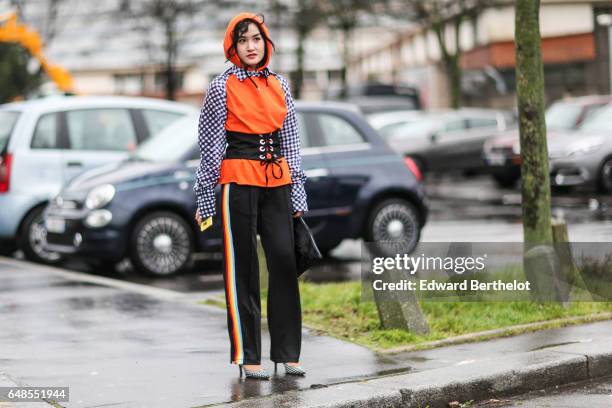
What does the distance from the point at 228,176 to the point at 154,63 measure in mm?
40460

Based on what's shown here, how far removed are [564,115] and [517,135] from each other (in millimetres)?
1391

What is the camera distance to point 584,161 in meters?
19.3

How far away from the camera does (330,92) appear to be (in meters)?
39.6

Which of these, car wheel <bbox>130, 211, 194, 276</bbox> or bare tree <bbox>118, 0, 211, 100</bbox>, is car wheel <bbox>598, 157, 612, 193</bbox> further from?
bare tree <bbox>118, 0, 211, 100</bbox>

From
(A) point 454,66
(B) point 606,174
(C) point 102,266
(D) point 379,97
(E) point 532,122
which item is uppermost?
(A) point 454,66

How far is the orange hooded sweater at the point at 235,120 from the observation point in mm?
6207

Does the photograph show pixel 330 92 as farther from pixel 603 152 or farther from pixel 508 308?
pixel 508 308

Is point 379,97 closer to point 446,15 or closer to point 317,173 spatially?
point 446,15

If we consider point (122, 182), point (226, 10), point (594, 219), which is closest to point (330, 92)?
point (226, 10)

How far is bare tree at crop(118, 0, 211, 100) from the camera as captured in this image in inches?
1657

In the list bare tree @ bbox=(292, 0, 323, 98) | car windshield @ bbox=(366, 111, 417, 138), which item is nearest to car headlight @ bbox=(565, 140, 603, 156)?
car windshield @ bbox=(366, 111, 417, 138)

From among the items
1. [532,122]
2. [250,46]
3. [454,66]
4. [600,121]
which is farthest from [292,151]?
[454,66]

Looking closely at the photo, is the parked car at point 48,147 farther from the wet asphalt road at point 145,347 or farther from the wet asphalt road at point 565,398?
the wet asphalt road at point 565,398

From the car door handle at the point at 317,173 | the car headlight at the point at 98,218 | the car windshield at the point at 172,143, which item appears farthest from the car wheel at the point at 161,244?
the car door handle at the point at 317,173
